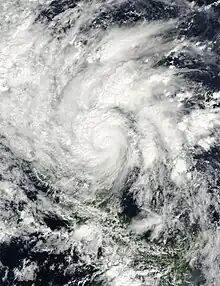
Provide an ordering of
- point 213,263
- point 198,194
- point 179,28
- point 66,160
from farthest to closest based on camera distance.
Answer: point 179,28 < point 66,160 < point 198,194 < point 213,263

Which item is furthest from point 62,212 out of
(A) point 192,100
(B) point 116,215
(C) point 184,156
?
(A) point 192,100

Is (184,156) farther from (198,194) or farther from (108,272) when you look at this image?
(108,272)

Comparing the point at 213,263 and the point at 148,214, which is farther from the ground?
the point at 148,214

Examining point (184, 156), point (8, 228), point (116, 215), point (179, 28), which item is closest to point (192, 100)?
point (184, 156)

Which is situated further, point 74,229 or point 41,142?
point 41,142

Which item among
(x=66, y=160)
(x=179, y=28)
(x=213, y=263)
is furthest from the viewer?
(x=179, y=28)

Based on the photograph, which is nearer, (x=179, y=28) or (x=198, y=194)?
(x=198, y=194)

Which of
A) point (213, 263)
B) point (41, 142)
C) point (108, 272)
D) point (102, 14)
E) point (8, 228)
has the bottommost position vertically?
point (213, 263)

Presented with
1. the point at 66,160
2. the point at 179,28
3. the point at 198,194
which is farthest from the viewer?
the point at 179,28

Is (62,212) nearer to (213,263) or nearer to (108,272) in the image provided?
(108,272)
